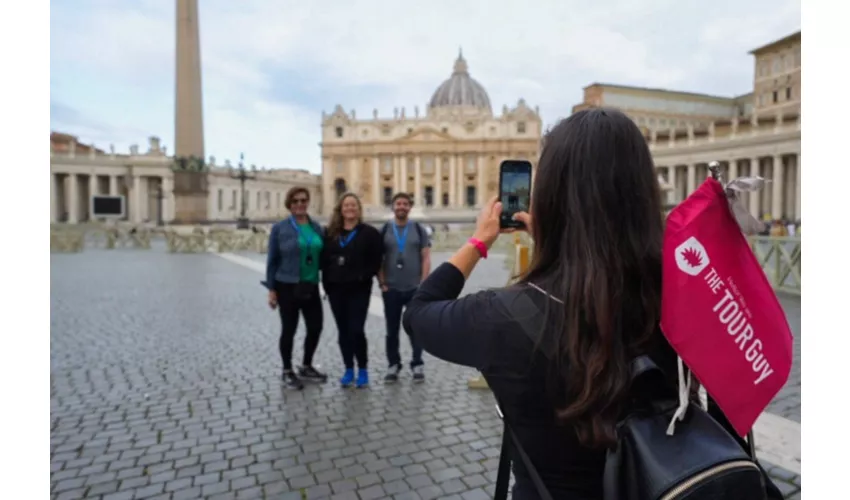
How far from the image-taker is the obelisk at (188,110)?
21.3m

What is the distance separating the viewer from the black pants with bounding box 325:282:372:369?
5711 mm

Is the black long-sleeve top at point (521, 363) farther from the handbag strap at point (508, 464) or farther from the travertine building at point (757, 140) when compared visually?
the travertine building at point (757, 140)

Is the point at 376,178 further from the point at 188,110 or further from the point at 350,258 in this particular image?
the point at 350,258

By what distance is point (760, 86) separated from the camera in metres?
58.2

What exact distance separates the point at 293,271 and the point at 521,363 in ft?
15.0

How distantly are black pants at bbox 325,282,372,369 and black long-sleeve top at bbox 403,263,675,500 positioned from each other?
426cm

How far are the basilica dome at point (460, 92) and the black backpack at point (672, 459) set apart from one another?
10245cm

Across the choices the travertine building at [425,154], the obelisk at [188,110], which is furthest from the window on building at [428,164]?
the obelisk at [188,110]

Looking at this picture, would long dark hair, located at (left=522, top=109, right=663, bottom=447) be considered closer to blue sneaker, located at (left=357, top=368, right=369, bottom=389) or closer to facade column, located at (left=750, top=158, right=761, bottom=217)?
blue sneaker, located at (left=357, top=368, right=369, bottom=389)

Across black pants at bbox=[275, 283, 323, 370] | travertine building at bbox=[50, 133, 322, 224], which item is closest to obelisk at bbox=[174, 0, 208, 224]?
black pants at bbox=[275, 283, 323, 370]

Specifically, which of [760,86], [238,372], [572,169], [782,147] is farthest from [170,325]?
[760,86]

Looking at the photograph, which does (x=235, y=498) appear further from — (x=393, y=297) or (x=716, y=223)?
(x=716, y=223)

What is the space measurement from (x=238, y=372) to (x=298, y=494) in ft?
9.69

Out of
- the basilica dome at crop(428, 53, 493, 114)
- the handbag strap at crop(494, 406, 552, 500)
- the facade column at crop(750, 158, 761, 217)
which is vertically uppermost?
the basilica dome at crop(428, 53, 493, 114)
